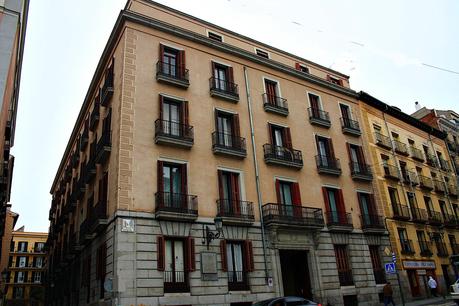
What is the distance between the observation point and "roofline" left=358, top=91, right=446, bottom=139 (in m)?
33.3

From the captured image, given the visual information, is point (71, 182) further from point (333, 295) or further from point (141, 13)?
point (333, 295)

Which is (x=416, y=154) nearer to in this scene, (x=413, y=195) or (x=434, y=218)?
(x=413, y=195)

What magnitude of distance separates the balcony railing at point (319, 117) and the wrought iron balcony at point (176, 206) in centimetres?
1182

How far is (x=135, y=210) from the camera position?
18.7 m

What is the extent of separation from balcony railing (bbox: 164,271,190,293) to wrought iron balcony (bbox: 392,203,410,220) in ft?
58.3

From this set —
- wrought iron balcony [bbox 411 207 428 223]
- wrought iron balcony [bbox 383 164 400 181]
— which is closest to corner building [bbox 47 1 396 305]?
wrought iron balcony [bbox 383 164 400 181]

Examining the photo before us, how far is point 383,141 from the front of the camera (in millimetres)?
32938

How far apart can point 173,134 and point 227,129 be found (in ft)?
13.3

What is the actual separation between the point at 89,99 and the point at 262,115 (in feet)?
44.6

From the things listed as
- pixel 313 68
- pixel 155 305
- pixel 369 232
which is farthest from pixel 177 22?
pixel 369 232

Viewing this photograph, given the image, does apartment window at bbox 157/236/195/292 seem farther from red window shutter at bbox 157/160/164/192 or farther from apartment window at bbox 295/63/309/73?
apartment window at bbox 295/63/309/73

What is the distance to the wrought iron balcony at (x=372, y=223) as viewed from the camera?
87.9 feet

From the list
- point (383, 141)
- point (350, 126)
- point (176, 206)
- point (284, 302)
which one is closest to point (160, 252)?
point (176, 206)

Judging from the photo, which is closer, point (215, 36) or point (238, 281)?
point (238, 281)
